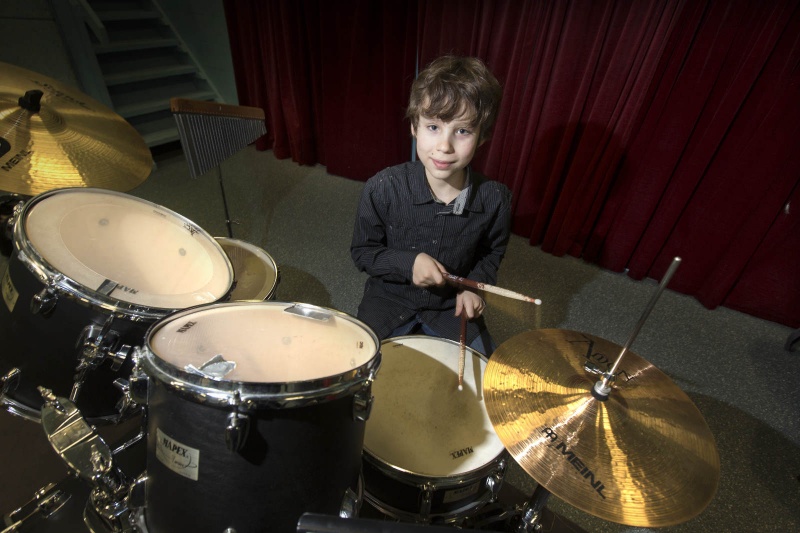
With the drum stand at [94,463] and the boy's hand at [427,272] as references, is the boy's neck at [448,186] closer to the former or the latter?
the boy's hand at [427,272]

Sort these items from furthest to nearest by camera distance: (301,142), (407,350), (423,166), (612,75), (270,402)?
(301,142), (612,75), (423,166), (407,350), (270,402)

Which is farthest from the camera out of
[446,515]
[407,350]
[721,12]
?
[721,12]

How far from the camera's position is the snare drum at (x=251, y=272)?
4.07 feet

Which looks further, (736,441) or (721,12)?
(721,12)

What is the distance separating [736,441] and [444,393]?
125 cm

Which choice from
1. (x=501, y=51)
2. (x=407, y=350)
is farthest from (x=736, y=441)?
(x=501, y=51)

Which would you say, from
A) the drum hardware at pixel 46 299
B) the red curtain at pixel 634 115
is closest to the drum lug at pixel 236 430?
the drum hardware at pixel 46 299

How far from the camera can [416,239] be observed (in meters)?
1.15

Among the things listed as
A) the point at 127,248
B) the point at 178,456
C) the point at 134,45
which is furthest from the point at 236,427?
the point at 134,45

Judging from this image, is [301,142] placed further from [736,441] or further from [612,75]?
[736,441]

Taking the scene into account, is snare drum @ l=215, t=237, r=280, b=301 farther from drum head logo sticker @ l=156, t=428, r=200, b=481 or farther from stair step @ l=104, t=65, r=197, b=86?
stair step @ l=104, t=65, r=197, b=86

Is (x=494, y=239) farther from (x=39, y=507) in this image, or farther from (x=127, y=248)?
(x=39, y=507)

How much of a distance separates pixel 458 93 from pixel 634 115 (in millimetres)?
1267

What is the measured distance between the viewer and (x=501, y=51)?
193cm
